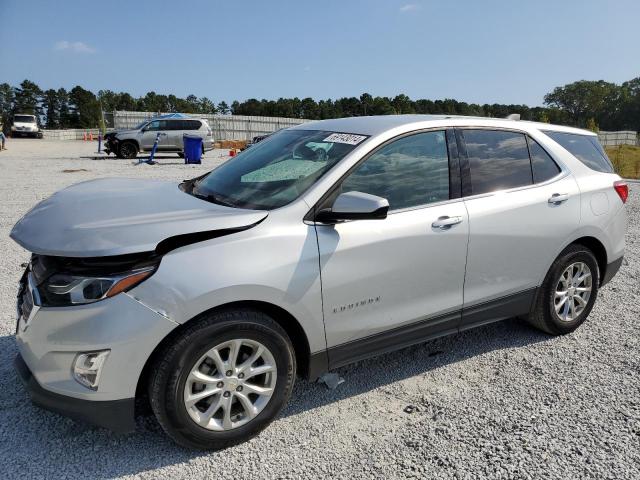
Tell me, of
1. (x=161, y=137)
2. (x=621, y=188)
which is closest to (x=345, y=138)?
(x=621, y=188)

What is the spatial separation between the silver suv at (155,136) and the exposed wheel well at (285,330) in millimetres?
20161

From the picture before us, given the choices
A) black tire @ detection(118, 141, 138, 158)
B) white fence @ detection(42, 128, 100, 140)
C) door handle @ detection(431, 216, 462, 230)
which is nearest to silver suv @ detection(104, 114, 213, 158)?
black tire @ detection(118, 141, 138, 158)

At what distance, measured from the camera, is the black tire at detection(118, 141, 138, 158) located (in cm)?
2164

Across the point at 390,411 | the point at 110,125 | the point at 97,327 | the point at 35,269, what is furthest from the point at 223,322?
the point at 110,125

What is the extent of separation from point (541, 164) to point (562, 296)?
108cm

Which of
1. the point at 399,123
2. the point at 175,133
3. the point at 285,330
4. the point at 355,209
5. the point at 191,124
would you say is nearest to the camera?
the point at 355,209

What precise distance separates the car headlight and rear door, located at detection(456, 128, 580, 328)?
6.91 ft

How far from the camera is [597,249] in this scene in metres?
4.06

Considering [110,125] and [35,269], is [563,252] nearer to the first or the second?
[35,269]

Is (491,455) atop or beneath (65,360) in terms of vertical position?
beneath

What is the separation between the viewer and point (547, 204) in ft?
11.8

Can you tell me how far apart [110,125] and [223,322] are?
45664 millimetres

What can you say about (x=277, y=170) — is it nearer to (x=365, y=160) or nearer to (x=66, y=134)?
(x=365, y=160)

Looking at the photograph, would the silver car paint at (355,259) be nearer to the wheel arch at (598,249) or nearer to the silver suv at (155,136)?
the wheel arch at (598,249)
